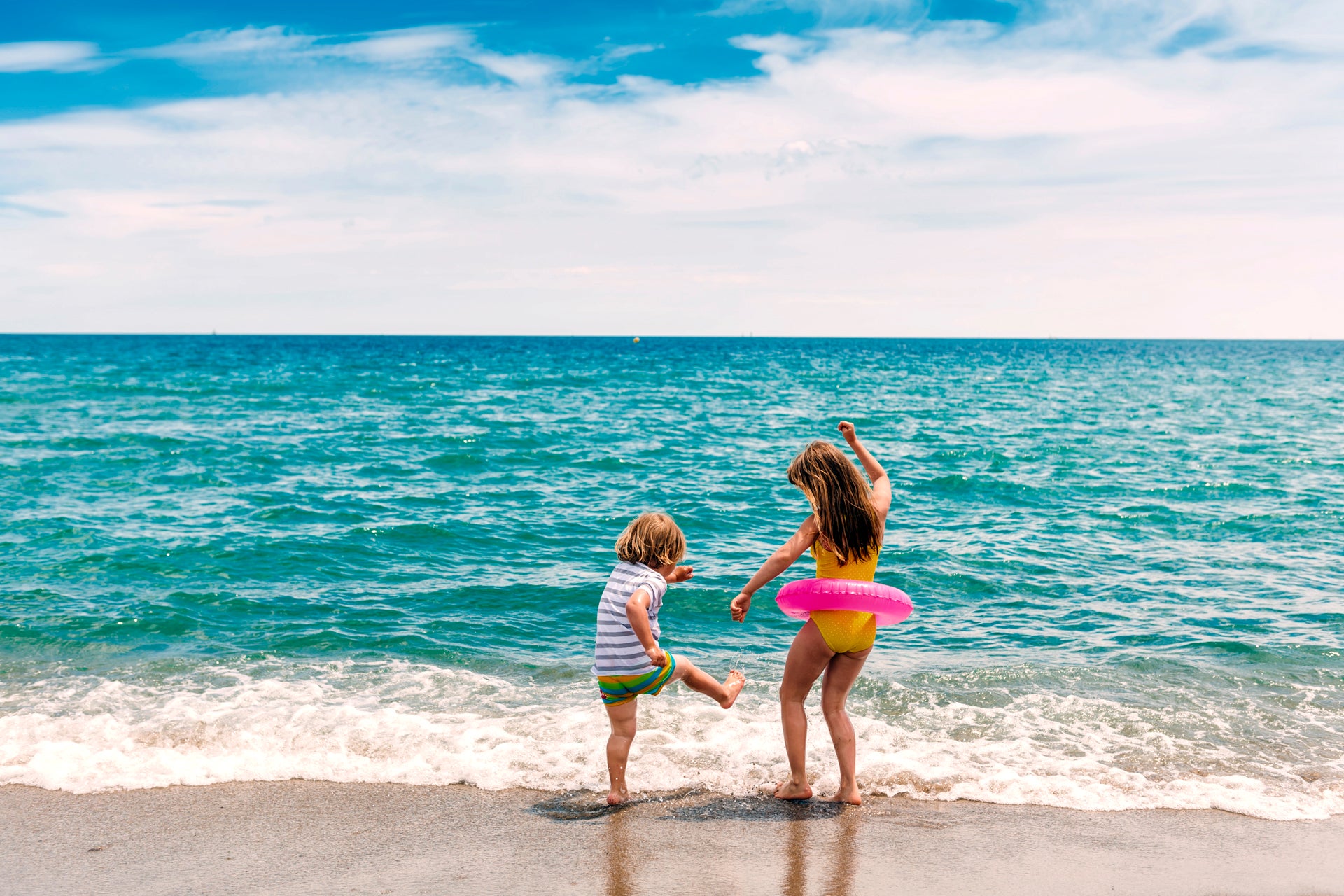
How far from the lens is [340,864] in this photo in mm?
4383

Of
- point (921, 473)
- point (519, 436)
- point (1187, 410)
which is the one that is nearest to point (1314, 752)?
point (921, 473)

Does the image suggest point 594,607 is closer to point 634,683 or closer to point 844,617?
point 634,683

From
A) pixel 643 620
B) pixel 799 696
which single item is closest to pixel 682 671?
pixel 643 620

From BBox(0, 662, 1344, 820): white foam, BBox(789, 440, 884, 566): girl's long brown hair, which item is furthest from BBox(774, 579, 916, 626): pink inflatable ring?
BBox(0, 662, 1344, 820): white foam

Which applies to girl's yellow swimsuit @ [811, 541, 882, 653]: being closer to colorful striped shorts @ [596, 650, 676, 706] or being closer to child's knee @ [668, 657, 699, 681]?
child's knee @ [668, 657, 699, 681]

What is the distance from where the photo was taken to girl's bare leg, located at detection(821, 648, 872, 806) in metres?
4.96

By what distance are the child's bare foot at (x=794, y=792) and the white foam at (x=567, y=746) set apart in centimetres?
23

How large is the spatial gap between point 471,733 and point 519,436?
60.6ft

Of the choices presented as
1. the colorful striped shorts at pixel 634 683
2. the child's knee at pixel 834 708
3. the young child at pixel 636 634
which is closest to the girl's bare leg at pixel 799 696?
the child's knee at pixel 834 708

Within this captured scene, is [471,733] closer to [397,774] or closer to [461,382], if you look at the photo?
[397,774]

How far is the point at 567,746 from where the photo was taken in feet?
19.5

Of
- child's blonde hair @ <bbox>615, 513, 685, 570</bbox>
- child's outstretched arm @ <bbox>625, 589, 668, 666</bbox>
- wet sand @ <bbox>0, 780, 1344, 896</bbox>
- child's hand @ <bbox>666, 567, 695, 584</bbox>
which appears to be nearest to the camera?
wet sand @ <bbox>0, 780, 1344, 896</bbox>

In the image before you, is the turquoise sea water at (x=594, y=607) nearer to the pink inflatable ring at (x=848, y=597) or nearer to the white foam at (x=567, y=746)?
the white foam at (x=567, y=746)

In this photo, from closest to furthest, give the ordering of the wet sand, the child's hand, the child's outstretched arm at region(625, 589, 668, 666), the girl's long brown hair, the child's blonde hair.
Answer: the wet sand
the child's outstretched arm at region(625, 589, 668, 666)
the girl's long brown hair
the child's blonde hair
the child's hand
